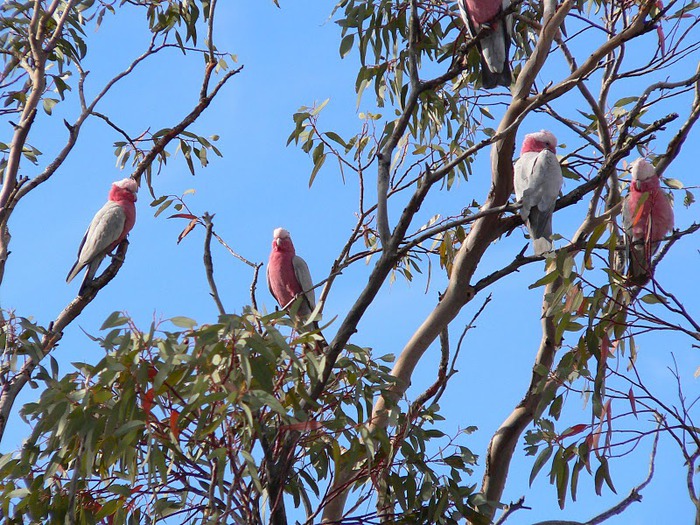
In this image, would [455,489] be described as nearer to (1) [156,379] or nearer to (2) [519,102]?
(1) [156,379]

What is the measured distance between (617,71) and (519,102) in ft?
1.09

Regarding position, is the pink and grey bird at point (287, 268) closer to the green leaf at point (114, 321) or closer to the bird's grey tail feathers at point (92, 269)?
the bird's grey tail feathers at point (92, 269)

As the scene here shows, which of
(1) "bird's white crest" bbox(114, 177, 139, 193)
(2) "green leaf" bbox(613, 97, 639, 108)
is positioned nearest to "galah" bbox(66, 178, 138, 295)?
(1) "bird's white crest" bbox(114, 177, 139, 193)

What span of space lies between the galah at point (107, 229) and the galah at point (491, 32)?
1515mm

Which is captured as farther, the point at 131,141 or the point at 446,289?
the point at 131,141

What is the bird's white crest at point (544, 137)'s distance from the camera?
300cm

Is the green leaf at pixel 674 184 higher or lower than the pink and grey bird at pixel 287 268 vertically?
lower

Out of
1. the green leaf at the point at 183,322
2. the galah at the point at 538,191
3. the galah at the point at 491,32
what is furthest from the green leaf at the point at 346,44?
the green leaf at the point at 183,322

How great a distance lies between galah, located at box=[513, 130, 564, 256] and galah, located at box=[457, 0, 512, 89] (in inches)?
13.9

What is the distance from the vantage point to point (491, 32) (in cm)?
289

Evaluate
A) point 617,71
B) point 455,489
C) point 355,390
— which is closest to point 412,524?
point 455,489

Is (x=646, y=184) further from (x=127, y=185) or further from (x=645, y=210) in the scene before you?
(x=127, y=185)

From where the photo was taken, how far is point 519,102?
2.57 meters

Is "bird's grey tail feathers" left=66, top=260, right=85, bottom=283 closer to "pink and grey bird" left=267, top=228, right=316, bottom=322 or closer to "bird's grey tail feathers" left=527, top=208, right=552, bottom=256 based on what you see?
"pink and grey bird" left=267, top=228, right=316, bottom=322
